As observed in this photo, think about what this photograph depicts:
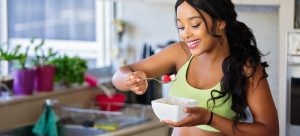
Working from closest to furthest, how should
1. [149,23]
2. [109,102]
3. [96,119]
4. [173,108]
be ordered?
[173,108], [96,119], [109,102], [149,23]

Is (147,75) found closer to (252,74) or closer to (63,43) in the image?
(252,74)

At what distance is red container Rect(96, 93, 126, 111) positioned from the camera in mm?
3463

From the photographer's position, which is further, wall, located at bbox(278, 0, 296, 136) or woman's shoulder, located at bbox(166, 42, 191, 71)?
wall, located at bbox(278, 0, 296, 136)

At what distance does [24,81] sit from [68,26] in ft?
2.74

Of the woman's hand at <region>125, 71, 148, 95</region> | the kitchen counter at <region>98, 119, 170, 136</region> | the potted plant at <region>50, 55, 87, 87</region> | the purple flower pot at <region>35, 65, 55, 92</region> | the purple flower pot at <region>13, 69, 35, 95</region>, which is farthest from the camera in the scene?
the potted plant at <region>50, 55, 87, 87</region>

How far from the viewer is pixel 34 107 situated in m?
3.11

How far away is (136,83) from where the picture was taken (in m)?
1.84

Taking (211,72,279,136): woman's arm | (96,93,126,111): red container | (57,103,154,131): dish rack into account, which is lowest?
(57,103,154,131): dish rack

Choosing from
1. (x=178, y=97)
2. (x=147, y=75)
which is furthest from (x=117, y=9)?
(x=178, y=97)

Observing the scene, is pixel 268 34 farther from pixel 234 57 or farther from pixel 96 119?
pixel 234 57

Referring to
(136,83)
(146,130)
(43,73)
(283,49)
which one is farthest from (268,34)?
(136,83)

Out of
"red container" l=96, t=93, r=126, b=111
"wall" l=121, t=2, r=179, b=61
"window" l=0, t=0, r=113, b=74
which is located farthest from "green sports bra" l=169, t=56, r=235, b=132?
"window" l=0, t=0, r=113, b=74

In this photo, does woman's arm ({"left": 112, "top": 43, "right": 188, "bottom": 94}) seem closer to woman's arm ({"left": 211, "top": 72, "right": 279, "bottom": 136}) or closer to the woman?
the woman

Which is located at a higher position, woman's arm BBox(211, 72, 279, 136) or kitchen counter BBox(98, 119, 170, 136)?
woman's arm BBox(211, 72, 279, 136)
